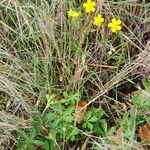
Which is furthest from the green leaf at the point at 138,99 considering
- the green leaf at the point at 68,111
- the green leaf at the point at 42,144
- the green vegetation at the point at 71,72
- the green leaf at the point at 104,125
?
the green leaf at the point at 42,144

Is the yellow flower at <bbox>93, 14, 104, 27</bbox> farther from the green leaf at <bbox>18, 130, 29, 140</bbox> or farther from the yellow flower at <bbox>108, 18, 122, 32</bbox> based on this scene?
the green leaf at <bbox>18, 130, 29, 140</bbox>

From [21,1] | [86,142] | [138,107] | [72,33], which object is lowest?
[86,142]

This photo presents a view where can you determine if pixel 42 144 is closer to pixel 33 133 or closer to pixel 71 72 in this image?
A: pixel 33 133

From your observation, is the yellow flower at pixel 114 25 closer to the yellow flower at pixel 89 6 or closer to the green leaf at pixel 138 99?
the yellow flower at pixel 89 6

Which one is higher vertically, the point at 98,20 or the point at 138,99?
the point at 98,20

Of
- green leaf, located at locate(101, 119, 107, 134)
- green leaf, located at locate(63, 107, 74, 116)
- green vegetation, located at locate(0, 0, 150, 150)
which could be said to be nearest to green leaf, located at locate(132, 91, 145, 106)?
green vegetation, located at locate(0, 0, 150, 150)

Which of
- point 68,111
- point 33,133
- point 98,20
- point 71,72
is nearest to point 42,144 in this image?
point 33,133

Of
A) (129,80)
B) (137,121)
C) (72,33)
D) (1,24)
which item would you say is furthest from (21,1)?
(137,121)

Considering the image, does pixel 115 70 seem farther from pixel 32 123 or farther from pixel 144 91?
pixel 32 123
